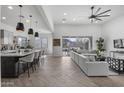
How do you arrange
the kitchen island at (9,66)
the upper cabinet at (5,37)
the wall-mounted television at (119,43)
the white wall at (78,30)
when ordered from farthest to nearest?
1. the white wall at (78,30)
2. the upper cabinet at (5,37)
3. the wall-mounted television at (119,43)
4. the kitchen island at (9,66)

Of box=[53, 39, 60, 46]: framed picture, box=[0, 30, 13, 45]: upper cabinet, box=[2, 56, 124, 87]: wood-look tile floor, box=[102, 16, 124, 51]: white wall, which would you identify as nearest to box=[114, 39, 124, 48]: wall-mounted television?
box=[102, 16, 124, 51]: white wall

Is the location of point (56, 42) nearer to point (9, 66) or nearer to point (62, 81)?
point (9, 66)

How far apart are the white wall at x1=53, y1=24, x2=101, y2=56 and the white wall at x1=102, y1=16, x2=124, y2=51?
2.75 feet

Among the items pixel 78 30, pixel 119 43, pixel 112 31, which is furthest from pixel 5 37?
pixel 112 31

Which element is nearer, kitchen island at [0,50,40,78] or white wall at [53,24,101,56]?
kitchen island at [0,50,40,78]

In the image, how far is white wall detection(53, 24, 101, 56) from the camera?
1358cm

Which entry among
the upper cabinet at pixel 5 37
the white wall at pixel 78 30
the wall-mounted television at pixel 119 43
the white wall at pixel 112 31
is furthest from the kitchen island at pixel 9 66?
the white wall at pixel 78 30

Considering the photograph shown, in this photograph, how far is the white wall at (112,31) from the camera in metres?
9.46

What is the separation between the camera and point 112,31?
36.1 ft

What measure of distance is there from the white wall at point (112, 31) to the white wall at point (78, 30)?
84 cm

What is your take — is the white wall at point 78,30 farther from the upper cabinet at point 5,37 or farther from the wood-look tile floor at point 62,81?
the wood-look tile floor at point 62,81

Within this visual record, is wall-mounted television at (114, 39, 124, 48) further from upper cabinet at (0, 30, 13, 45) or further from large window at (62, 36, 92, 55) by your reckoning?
upper cabinet at (0, 30, 13, 45)
